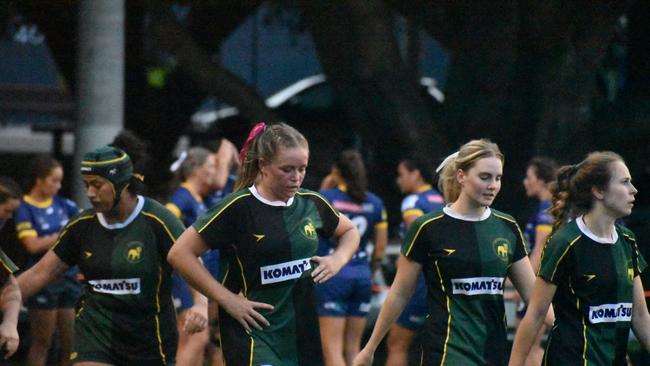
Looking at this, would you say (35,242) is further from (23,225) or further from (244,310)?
(244,310)

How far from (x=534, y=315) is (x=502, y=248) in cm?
57

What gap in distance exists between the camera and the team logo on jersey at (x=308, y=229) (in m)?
6.60

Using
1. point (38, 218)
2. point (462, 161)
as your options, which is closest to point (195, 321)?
point (462, 161)

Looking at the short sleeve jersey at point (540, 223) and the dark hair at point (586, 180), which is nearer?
the dark hair at point (586, 180)

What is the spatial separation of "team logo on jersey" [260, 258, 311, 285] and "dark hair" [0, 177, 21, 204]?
2.12 metres

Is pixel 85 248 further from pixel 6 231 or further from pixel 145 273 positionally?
pixel 6 231

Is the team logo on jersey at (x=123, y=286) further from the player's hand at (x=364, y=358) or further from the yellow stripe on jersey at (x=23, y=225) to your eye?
the yellow stripe on jersey at (x=23, y=225)

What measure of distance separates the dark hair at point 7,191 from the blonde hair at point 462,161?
2573 millimetres

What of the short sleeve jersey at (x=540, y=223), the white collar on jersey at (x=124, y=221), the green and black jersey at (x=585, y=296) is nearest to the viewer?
the green and black jersey at (x=585, y=296)

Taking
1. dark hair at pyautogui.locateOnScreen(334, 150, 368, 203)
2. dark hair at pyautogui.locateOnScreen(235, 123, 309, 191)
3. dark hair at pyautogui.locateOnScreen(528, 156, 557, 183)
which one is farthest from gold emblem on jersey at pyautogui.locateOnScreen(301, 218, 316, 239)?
dark hair at pyautogui.locateOnScreen(528, 156, 557, 183)

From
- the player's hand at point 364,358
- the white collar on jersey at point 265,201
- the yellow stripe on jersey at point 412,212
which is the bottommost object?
the player's hand at point 364,358

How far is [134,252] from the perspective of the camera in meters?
7.28

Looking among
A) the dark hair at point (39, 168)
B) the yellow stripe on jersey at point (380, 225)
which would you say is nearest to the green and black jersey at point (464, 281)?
the yellow stripe on jersey at point (380, 225)

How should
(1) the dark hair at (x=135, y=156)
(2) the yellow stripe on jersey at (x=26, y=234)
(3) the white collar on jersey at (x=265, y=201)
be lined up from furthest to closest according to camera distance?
(2) the yellow stripe on jersey at (x=26, y=234), (1) the dark hair at (x=135, y=156), (3) the white collar on jersey at (x=265, y=201)
